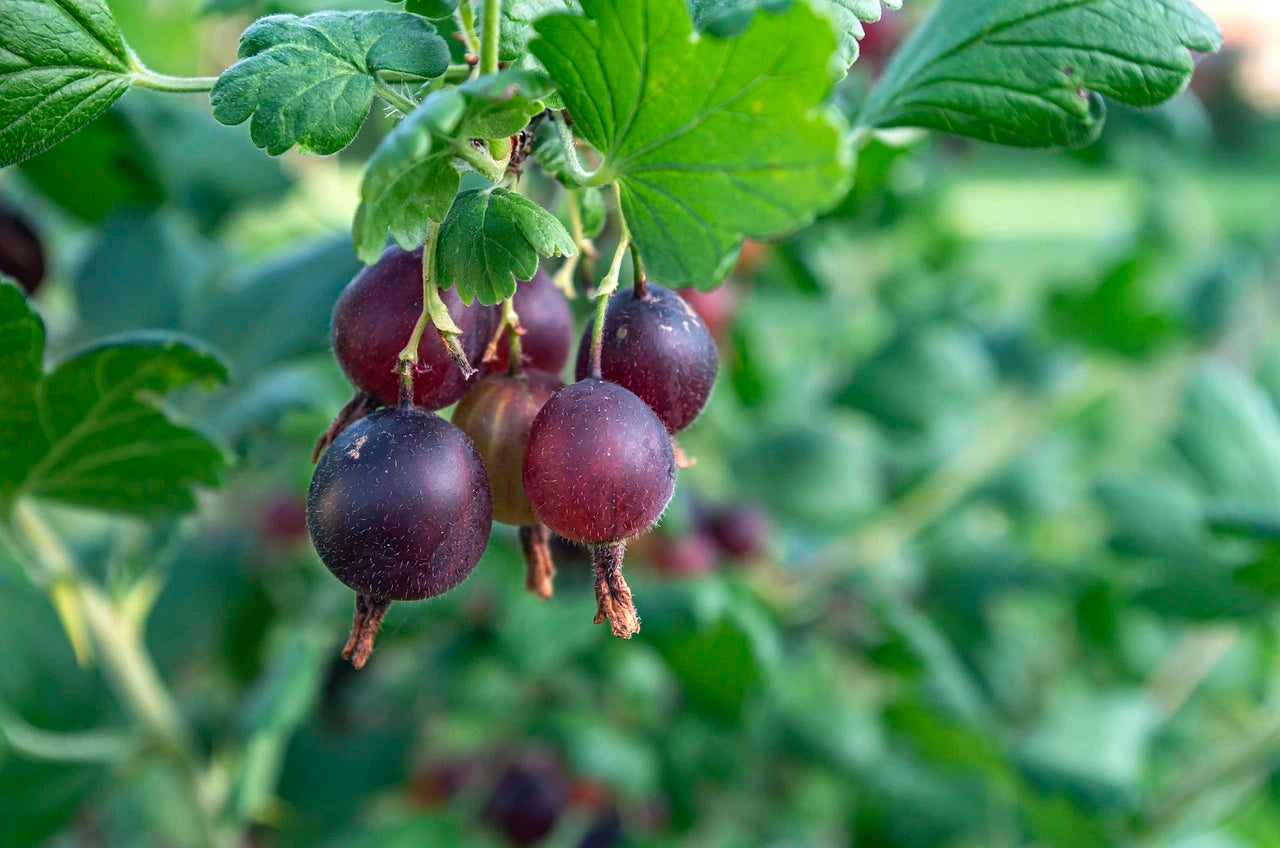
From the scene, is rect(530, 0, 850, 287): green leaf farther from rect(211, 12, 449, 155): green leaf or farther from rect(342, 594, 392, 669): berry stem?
rect(342, 594, 392, 669): berry stem

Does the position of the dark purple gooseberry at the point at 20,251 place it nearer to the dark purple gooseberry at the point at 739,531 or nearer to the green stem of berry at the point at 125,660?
the green stem of berry at the point at 125,660

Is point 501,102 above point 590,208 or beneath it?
above

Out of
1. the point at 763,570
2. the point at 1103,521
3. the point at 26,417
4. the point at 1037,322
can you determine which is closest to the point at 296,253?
the point at 26,417

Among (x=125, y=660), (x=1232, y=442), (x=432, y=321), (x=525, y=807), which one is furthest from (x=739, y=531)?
(x=432, y=321)

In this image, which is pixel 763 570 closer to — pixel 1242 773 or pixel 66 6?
pixel 1242 773

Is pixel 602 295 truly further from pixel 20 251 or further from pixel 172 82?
pixel 20 251
